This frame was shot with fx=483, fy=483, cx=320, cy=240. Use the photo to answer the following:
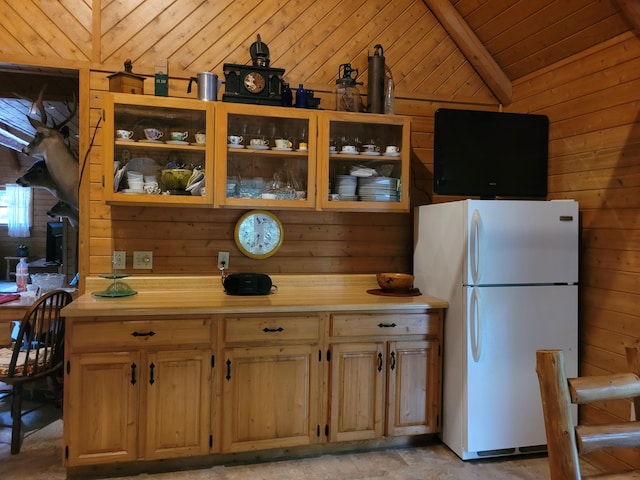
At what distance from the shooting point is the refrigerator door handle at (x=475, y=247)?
2.64m

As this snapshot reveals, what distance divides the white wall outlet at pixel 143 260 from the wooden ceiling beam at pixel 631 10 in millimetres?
2955

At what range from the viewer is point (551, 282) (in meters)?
2.77

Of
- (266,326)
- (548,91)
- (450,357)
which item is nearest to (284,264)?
(266,326)

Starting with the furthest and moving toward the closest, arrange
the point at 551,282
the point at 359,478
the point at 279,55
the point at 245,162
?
the point at 279,55, the point at 245,162, the point at 551,282, the point at 359,478

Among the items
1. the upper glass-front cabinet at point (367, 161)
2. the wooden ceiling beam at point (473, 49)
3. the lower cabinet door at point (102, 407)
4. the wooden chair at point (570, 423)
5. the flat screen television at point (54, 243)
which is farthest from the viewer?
the flat screen television at point (54, 243)

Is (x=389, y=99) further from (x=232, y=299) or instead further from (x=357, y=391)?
(x=357, y=391)

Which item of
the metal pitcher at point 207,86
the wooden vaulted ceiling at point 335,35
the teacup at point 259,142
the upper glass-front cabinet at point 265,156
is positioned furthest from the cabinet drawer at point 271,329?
the wooden vaulted ceiling at point 335,35

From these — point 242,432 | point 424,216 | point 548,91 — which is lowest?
point 242,432

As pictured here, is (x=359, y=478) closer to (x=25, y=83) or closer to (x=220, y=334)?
(x=220, y=334)

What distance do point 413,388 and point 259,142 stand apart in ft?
5.72

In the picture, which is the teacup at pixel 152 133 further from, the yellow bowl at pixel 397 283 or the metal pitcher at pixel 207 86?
the yellow bowl at pixel 397 283

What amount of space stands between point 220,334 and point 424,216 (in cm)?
151

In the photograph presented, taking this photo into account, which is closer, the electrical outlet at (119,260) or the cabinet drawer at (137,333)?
the cabinet drawer at (137,333)

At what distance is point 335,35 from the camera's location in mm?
3307
